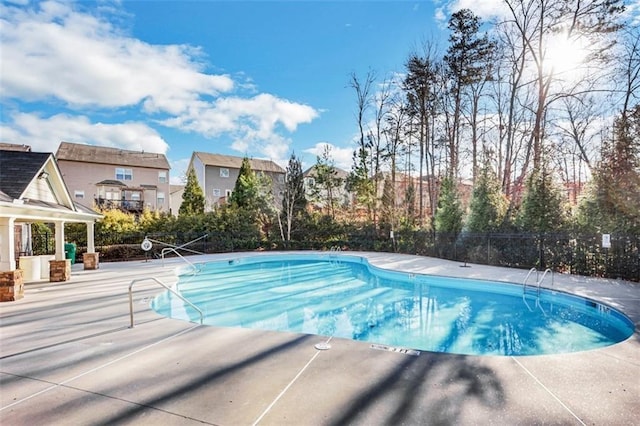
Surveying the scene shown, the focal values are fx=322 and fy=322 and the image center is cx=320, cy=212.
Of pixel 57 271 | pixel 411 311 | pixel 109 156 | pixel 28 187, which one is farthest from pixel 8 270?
pixel 109 156

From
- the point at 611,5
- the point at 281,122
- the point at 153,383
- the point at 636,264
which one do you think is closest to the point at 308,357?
the point at 153,383

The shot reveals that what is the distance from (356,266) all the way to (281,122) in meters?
13.8

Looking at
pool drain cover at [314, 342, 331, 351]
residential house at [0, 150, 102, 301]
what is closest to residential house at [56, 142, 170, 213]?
residential house at [0, 150, 102, 301]

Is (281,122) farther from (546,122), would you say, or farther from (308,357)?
(308,357)

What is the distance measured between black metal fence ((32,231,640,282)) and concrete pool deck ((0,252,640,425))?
5.24m

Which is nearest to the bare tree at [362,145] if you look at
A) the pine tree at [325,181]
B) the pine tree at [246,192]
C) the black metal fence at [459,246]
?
the pine tree at [325,181]

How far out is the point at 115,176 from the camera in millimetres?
27219

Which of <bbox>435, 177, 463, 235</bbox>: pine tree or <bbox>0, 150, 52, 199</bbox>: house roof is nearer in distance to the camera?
<bbox>0, 150, 52, 199</bbox>: house roof

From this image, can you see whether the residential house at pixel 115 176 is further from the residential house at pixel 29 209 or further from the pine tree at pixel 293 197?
the residential house at pixel 29 209

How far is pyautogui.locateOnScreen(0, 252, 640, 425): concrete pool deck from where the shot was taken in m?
2.62

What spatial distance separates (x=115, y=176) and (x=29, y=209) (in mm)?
22226

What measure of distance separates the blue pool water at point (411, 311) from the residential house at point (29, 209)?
322 centimetres

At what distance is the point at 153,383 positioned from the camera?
3203 mm

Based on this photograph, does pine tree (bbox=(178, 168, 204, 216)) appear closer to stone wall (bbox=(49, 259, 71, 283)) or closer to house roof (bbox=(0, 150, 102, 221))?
house roof (bbox=(0, 150, 102, 221))
